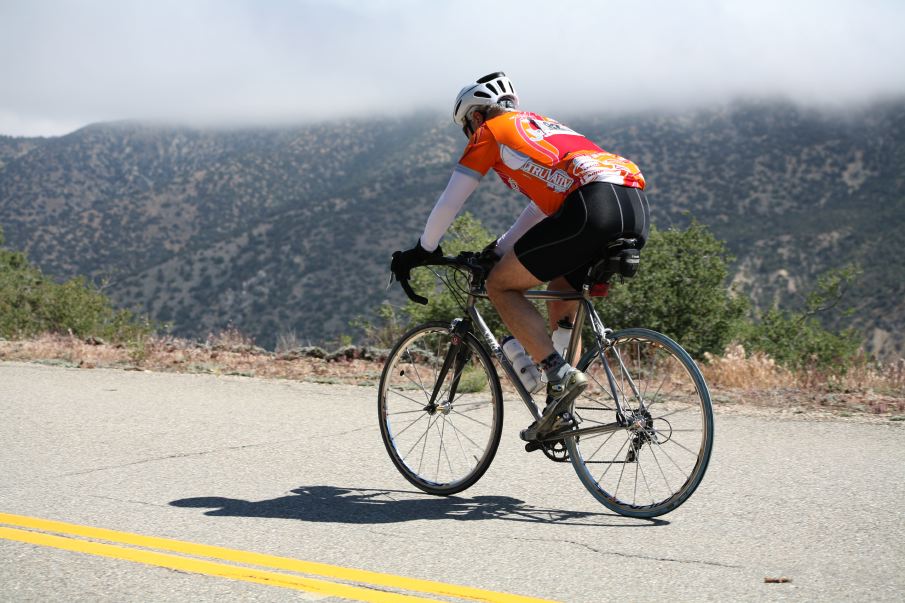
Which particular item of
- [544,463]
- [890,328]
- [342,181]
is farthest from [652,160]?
[544,463]

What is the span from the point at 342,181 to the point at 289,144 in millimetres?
15402

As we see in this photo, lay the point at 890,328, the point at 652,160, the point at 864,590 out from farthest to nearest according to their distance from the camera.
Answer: the point at 652,160, the point at 890,328, the point at 864,590

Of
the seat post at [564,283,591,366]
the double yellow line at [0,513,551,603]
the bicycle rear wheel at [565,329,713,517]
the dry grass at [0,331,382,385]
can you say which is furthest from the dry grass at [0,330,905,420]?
the double yellow line at [0,513,551,603]

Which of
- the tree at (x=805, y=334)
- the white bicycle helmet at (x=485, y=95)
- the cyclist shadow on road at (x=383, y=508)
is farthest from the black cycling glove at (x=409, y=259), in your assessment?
the tree at (x=805, y=334)

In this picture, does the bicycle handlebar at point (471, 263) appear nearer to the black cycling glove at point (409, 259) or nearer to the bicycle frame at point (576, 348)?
the black cycling glove at point (409, 259)

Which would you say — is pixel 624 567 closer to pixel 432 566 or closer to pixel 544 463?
pixel 432 566

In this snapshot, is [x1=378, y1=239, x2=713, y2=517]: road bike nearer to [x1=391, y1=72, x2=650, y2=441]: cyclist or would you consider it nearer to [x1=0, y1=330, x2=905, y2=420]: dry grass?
[x1=391, y1=72, x2=650, y2=441]: cyclist

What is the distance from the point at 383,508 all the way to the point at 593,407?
48.5 inches

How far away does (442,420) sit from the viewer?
5.71 meters

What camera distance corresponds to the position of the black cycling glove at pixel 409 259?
491 cm

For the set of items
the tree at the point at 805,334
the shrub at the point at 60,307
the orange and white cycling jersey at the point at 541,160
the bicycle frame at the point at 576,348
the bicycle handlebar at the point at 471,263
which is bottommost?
the shrub at the point at 60,307

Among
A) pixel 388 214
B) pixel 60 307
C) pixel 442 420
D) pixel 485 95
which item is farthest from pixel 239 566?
pixel 388 214

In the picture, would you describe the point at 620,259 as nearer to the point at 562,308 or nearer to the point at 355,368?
the point at 562,308

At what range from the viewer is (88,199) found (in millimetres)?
108500
